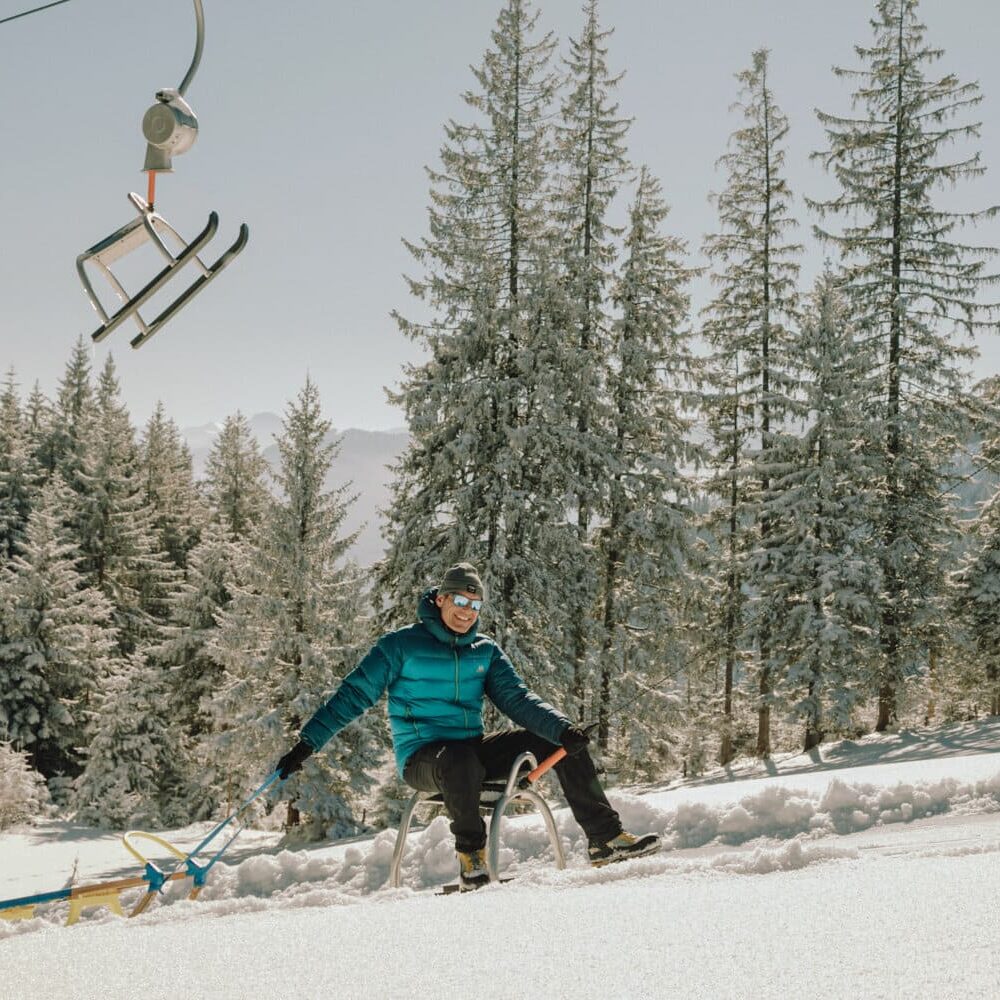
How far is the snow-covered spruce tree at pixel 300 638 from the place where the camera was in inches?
733

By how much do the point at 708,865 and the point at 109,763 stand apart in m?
24.8

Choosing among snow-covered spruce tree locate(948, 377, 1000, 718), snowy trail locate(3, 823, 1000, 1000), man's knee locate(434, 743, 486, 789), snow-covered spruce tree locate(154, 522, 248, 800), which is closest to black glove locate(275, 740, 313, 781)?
man's knee locate(434, 743, 486, 789)

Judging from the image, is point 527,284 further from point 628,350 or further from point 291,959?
point 291,959

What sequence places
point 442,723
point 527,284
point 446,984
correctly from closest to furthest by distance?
point 446,984 < point 442,723 < point 527,284

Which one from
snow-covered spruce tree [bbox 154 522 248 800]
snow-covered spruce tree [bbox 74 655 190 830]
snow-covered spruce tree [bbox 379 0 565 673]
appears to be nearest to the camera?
snow-covered spruce tree [bbox 379 0 565 673]

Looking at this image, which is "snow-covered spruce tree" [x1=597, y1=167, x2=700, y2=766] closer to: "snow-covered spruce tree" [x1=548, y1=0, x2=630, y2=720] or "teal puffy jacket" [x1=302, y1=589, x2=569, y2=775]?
"snow-covered spruce tree" [x1=548, y1=0, x2=630, y2=720]

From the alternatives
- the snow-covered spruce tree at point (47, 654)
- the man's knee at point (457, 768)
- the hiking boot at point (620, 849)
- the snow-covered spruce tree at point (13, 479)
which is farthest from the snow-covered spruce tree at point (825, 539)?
the snow-covered spruce tree at point (13, 479)

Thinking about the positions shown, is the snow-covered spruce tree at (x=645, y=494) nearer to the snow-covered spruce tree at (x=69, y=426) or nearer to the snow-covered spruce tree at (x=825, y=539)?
the snow-covered spruce tree at (x=825, y=539)

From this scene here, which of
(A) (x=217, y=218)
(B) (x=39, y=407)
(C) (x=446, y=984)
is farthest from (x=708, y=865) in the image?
(B) (x=39, y=407)

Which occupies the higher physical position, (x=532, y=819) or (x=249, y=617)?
(x=249, y=617)

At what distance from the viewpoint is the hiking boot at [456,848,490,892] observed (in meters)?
4.43

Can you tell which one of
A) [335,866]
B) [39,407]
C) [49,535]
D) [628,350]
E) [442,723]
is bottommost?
[335,866]

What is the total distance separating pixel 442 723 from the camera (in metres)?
4.88

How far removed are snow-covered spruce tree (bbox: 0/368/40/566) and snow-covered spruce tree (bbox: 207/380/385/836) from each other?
19289 millimetres
